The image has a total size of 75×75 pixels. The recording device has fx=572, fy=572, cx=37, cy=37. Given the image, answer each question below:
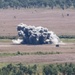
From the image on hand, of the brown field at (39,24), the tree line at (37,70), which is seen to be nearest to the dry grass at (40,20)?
the brown field at (39,24)

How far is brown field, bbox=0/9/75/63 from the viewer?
310 ft

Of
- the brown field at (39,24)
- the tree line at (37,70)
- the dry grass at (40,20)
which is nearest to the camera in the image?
the tree line at (37,70)

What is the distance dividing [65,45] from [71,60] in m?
19.1

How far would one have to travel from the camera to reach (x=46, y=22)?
529 ft

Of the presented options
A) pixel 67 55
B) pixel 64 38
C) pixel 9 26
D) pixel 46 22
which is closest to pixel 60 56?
pixel 67 55

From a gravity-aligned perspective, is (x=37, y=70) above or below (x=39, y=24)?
below

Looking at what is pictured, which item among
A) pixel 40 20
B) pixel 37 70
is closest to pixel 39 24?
pixel 40 20

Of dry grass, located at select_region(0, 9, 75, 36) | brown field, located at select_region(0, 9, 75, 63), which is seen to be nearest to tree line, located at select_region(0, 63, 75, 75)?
brown field, located at select_region(0, 9, 75, 63)

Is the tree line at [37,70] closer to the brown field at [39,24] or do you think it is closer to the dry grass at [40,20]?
the brown field at [39,24]

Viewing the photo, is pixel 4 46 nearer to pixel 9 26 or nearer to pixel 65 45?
pixel 65 45

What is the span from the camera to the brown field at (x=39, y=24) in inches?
3718

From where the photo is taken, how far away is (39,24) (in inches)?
6093

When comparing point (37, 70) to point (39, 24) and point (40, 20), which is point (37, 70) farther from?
point (40, 20)

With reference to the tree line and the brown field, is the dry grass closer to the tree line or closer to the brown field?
the brown field
